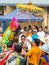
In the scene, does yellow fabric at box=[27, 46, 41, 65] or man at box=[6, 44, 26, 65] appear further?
yellow fabric at box=[27, 46, 41, 65]

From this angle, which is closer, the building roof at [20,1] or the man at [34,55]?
the man at [34,55]

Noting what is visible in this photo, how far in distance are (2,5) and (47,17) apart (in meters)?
4.17

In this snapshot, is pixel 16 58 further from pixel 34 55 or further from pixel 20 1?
pixel 20 1

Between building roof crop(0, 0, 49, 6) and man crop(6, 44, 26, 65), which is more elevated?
man crop(6, 44, 26, 65)

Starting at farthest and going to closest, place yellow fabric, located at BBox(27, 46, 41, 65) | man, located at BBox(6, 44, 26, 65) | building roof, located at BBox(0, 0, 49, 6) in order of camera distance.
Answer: building roof, located at BBox(0, 0, 49, 6) → yellow fabric, located at BBox(27, 46, 41, 65) → man, located at BBox(6, 44, 26, 65)

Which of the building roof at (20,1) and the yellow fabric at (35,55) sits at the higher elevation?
the yellow fabric at (35,55)

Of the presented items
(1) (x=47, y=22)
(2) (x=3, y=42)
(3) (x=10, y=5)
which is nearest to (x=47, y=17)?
(1) (x=47, y=22)

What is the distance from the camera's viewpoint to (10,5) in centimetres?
3122

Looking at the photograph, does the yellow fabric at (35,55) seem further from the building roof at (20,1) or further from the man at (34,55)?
the building roof at (20,1)

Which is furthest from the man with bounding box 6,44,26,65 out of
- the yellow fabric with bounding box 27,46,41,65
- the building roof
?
the building roof

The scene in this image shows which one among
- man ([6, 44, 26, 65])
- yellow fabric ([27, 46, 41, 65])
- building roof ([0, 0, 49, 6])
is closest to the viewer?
man ([6, 44, 26, 65])

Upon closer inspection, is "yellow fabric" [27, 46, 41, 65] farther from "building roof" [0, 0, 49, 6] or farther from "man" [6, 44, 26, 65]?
"building roof" [0, 0, 49, 6]

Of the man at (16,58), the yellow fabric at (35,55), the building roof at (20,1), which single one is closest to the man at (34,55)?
the yellow fabric at (35,55)

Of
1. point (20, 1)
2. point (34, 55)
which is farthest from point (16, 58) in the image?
point (20, 1)
